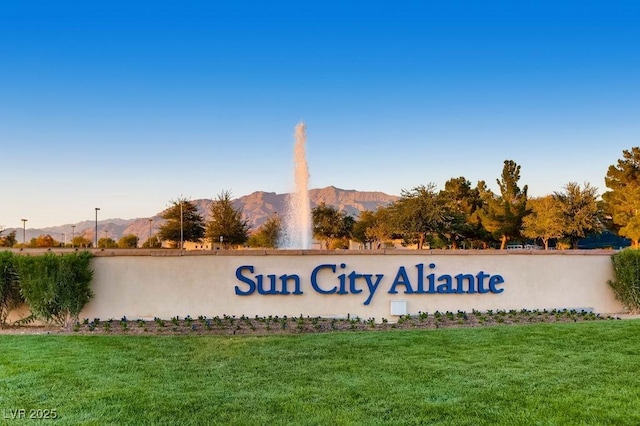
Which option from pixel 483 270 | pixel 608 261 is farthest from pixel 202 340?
pixel 608 261

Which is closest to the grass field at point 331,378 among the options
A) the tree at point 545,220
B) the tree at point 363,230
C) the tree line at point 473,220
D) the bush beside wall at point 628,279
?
the bush beside wall at point 628,279

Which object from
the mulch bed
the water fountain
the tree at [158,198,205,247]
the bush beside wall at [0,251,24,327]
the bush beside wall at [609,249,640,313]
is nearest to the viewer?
the mulch bed

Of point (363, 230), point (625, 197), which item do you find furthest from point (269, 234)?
point (625, 197)

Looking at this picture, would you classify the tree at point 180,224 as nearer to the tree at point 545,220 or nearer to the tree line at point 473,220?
the tree line at point 473,220

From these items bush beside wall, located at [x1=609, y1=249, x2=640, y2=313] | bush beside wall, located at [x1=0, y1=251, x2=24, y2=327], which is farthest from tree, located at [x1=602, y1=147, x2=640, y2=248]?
bush beside wall, located at [x1=0, y1=251, x2=24, y2=327]

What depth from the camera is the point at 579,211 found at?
50.0 metres

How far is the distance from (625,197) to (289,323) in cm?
4676

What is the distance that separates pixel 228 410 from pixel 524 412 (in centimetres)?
284

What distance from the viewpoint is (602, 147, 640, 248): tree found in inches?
1763

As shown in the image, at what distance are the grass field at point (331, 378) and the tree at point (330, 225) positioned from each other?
53.2 metres

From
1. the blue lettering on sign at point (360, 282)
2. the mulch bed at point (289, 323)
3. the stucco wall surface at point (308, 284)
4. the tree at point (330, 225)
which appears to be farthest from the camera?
the tree at point (330, 225)

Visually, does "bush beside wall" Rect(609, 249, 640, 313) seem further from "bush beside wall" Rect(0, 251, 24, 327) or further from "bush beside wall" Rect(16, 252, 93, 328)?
"bush beside wall" Rect(0, 251, 24, 327)

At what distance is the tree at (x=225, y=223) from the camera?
167ft

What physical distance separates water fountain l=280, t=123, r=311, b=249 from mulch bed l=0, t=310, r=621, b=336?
16.6 ft
